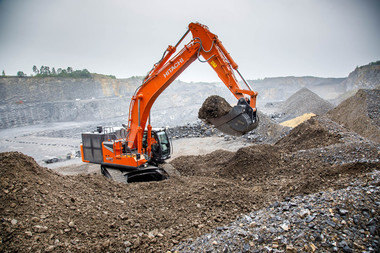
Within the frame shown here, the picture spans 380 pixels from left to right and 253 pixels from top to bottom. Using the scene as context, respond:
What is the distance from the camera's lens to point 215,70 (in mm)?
6172

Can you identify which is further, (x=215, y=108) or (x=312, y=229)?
(x=215, y=108)

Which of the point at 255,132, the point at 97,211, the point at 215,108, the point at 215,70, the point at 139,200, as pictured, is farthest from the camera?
the point at 255,132

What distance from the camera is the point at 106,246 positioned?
3.27 meters

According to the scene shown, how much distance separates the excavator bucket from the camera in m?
5.59

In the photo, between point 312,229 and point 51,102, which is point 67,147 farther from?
point 51,102

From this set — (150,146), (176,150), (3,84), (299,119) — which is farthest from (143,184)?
(3,84)

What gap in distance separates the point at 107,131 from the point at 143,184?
2188 millimetres

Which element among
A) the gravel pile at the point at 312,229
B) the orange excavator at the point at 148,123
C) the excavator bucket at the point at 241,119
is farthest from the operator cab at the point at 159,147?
the gravel pile at the point at 312,229

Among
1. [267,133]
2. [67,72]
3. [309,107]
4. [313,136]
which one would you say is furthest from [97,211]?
[67,72]

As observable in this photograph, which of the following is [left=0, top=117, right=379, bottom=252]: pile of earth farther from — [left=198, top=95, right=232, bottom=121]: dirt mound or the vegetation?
the vegetation

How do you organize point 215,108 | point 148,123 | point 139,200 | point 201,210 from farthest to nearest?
point 148,123 → point 215,108 → point 139,200 → point 201,210

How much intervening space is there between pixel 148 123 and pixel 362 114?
404 inches

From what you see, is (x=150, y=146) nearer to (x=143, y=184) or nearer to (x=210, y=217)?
(x=143, y=184)

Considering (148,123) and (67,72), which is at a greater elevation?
(67,72)
